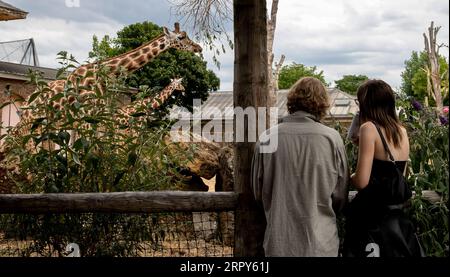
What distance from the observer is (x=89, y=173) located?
387cm

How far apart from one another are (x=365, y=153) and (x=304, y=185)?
299 millimetres

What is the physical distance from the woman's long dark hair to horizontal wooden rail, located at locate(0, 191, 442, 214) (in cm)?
59

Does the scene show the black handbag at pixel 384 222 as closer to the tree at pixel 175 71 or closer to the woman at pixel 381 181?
the woman at pixel 381 181

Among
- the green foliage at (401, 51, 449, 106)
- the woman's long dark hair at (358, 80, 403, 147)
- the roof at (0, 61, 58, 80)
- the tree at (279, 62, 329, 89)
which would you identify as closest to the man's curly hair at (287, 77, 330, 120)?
the woman's long dark hair at (358, 80, 403, 147)

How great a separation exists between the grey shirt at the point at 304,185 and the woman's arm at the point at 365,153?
0.12m

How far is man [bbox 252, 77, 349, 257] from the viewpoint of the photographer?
2.66 m

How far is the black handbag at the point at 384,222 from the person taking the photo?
269cm

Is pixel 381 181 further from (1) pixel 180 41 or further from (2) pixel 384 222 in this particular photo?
(1) pixel 180 41

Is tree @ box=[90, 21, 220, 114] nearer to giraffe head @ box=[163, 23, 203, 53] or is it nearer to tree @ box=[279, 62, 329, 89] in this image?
giraffe head @ box=[163, 23, 203, 53]

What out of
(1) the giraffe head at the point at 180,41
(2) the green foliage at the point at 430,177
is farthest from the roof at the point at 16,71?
(2) the green foliage at the point at 430,177

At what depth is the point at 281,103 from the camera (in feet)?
64.9

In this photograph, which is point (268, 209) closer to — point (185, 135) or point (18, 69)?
point (185, 135)
